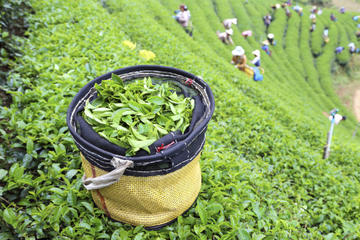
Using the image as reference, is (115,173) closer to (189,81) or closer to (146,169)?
(146,169)

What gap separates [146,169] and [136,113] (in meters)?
0.41

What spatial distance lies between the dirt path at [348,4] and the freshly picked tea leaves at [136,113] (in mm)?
46492

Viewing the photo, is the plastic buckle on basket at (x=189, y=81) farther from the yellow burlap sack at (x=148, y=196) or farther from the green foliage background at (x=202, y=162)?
the green foliage background at (x=202, y=162)

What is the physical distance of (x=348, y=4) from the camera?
38094mm

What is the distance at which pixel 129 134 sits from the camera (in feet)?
5.01

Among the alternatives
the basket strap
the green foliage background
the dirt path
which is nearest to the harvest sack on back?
the basket strap

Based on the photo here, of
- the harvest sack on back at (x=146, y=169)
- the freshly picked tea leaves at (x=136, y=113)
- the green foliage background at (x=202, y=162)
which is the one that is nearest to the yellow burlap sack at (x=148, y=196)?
the harvest sack on back at (x=146, y=169)

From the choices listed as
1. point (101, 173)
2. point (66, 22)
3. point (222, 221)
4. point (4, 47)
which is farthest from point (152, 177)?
point (66, 22)

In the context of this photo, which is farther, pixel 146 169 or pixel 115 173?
pixel 146 169

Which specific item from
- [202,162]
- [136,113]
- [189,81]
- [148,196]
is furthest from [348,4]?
[148,196]

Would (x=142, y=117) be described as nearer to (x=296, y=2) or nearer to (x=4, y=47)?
(x=4, y=47)

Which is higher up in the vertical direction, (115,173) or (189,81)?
(189,81)

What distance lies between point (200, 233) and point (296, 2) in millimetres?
41921

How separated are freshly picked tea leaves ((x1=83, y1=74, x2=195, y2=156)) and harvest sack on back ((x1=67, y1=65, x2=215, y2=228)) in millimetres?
61
